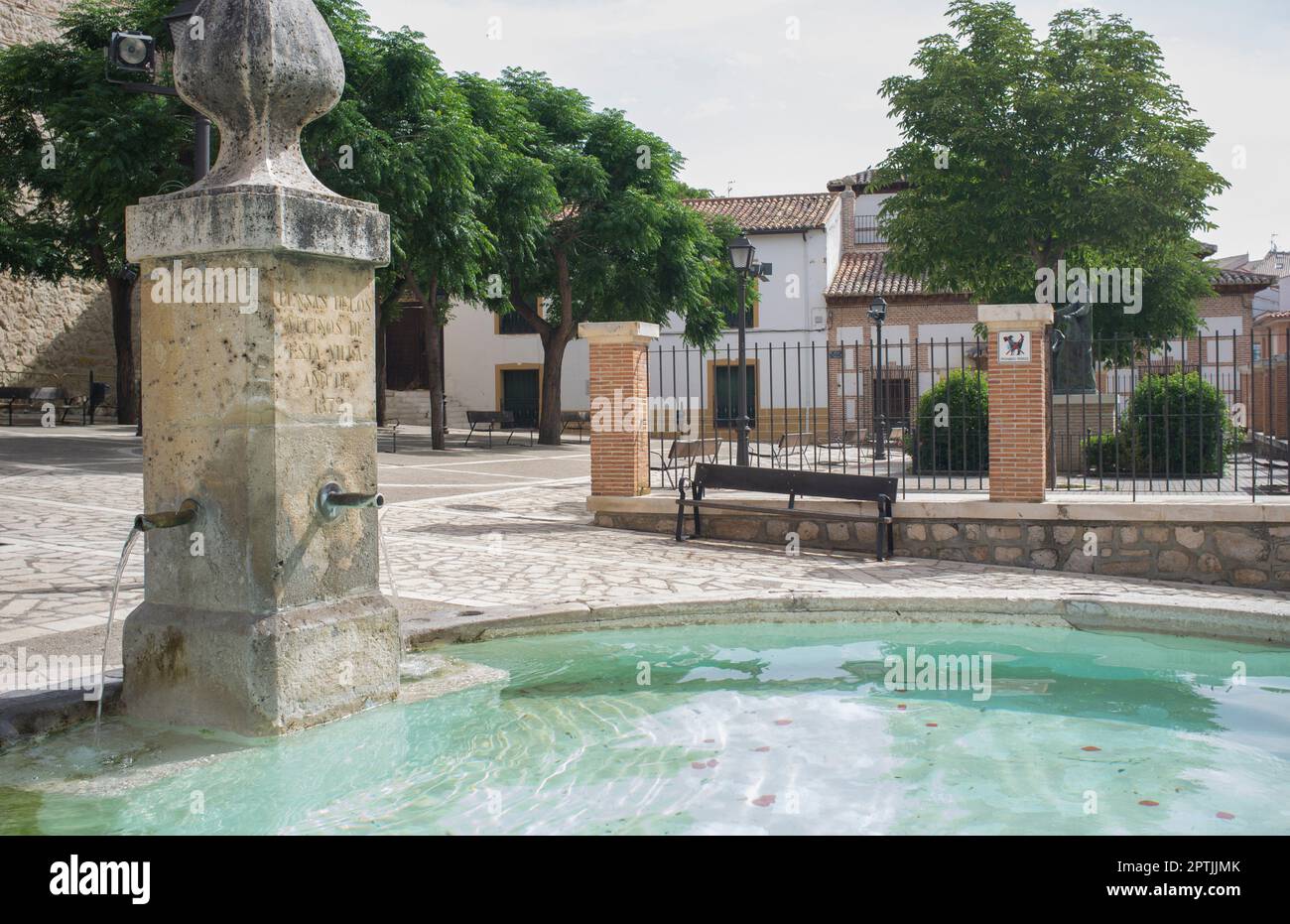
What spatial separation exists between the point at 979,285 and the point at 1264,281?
70.2ft

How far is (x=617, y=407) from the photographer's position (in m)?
10.9

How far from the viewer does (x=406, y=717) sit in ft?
16.3

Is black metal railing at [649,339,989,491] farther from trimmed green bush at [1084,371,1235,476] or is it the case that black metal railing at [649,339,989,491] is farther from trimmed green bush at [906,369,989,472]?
trimmed green bush at [1084,371,1235,476]

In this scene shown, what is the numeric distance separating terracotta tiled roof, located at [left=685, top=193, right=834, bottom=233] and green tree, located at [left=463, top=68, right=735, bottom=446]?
9.34 meters

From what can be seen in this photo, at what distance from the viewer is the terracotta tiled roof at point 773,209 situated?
3497 cm

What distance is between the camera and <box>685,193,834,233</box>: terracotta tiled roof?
34969 mm

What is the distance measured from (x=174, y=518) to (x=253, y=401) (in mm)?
589

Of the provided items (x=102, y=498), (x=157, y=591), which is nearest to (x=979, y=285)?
(x=102, y=498)

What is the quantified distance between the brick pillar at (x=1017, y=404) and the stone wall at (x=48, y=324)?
2200cm

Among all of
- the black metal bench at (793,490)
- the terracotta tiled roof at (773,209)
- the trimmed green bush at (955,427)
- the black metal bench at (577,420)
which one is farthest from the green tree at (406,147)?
the terracotta tiled roof at (773,209)

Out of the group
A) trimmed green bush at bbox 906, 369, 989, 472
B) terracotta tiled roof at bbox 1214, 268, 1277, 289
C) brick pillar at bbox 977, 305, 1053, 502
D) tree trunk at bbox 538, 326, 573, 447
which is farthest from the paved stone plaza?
terracotta tiled roof at bbox 1214, 268, 1277, 289

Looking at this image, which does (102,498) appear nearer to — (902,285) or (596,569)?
(596,569)

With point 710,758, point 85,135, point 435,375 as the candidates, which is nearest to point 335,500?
point 710,758

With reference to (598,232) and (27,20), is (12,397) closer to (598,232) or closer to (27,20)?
(27,20)
